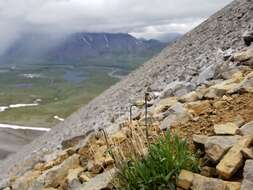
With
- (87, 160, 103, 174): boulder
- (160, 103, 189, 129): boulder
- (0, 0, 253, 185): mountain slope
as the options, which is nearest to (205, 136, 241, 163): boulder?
(160, 103, 189, 129): boulder

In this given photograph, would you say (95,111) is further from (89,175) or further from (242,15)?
(89,175)

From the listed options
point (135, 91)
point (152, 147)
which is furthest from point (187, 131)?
point (135, 91)

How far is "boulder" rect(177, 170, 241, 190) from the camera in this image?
21.3ft

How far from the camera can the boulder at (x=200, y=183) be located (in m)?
6.50

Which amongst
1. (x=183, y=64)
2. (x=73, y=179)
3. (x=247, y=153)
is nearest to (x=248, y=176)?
(x=247, y=153)

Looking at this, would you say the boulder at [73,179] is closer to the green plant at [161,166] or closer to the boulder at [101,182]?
the boulder at [101,182]

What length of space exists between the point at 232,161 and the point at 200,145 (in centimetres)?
89

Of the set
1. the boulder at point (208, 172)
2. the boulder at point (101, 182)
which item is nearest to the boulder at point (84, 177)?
the boulder at point (101, 182)

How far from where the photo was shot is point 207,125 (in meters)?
8.53

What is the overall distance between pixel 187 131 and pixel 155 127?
1070 millimetres

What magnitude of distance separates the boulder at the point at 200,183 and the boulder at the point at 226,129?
3.63ft

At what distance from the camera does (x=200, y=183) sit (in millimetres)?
6746

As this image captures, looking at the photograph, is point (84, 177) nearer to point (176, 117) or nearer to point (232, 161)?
point (176, 117)

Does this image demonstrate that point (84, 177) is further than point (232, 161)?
Yes
